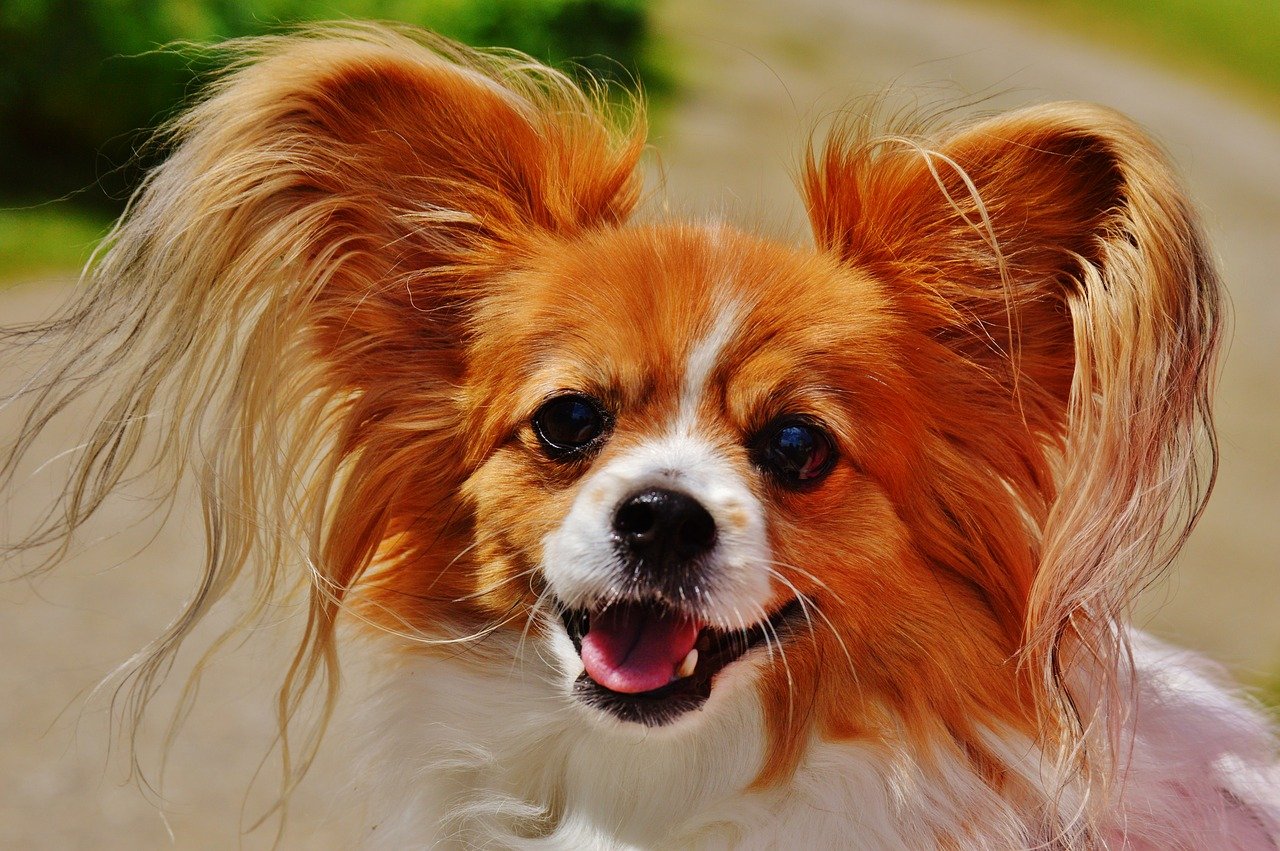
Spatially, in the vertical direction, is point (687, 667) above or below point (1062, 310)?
below

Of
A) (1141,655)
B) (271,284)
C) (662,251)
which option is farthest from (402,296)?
(1141,655)

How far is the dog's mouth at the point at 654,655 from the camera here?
2.48 metres

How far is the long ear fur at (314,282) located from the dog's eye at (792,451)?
667 mm

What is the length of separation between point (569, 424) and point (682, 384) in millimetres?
234

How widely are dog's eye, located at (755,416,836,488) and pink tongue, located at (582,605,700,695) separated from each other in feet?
1.07

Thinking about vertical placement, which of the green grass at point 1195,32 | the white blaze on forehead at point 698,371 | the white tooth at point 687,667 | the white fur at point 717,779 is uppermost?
the white blaze on forehead at point 698,371

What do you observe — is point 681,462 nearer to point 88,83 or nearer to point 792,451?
point 792,451

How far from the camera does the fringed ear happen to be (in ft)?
7.88

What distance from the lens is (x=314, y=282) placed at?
2.78 meters

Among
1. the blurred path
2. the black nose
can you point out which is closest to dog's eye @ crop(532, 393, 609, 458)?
the black nose

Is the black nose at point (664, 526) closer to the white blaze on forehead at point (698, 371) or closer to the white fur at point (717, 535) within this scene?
the white fur at point (717, 535)

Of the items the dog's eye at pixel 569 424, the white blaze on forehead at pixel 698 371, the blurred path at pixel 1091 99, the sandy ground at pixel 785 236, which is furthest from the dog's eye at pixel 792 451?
the blurred path at pixel 1091 99

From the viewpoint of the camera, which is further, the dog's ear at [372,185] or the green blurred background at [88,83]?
the green blurred background at [88,83]

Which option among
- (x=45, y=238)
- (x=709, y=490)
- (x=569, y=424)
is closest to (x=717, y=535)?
(x=709, y=490)
